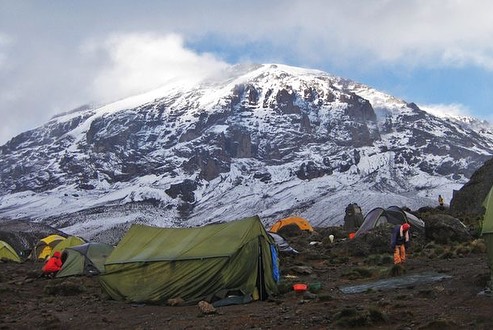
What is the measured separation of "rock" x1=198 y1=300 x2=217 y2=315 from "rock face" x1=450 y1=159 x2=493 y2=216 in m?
31.7

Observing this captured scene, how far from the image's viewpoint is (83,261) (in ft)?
84.6

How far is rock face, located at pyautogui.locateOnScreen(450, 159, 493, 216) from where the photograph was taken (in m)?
43.2

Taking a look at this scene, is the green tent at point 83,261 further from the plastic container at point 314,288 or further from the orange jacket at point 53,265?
the plastic container at point 314,288

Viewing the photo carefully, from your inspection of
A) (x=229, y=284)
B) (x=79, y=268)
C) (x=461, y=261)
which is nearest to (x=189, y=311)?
(x=229, y=284)

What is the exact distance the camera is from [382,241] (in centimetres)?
2630

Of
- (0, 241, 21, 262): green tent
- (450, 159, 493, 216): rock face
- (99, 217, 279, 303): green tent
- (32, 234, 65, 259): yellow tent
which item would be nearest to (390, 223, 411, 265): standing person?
(99, 217, 279, 303): green tent

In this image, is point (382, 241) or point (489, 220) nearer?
point (489, 220)

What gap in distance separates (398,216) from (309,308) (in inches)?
710

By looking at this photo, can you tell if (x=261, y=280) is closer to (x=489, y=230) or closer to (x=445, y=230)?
(x=489, y=230)

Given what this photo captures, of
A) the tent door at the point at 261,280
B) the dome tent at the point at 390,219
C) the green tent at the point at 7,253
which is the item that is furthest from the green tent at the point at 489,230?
the green tent at the point at 7,253

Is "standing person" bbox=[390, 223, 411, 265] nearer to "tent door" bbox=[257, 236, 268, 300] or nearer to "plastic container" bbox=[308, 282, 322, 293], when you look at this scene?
"plastic container" bbox=[308, 282, 322, 293]

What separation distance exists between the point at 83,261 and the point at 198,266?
10.4m

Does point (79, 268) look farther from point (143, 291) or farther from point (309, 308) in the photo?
point (309, 308)

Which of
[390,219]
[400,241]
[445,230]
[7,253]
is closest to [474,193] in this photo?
[390,219]
